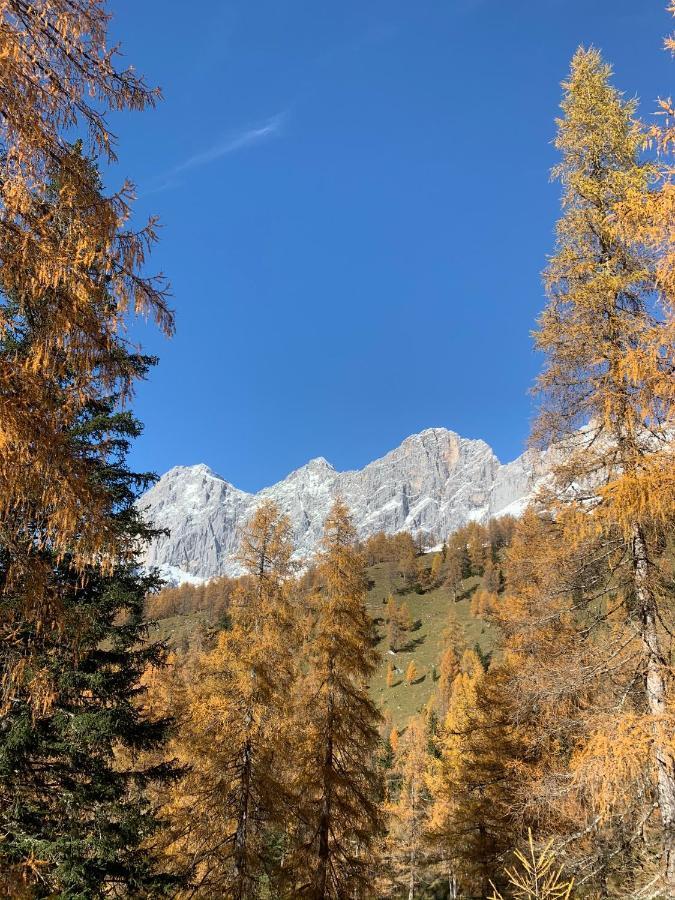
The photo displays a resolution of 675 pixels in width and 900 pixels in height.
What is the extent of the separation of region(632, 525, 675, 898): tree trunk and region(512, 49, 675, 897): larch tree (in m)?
0.02

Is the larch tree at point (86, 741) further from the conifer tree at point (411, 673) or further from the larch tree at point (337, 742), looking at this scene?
the conifer tree at point (411, 673)

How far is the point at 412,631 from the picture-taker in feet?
348

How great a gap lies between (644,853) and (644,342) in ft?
21.2

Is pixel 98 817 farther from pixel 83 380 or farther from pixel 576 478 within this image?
pixel 576 478

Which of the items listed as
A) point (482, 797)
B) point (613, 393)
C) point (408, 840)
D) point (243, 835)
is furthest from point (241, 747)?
point (408, 840)

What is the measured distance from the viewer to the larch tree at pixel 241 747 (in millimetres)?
13086

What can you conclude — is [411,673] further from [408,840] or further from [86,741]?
[86,741]

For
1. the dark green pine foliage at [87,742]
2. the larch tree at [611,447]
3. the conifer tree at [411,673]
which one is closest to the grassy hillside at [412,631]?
the conifer tree at [411,673]

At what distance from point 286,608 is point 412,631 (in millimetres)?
97815

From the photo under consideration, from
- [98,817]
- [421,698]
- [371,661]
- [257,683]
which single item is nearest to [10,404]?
[98,817]

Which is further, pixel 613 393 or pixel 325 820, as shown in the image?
pixel 325 820

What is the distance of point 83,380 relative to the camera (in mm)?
4262

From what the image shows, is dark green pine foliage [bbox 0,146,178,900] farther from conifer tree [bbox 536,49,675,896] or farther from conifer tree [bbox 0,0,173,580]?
conifer tree [bbox 536,49,675,896]

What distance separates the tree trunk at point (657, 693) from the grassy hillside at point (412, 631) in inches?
2052
